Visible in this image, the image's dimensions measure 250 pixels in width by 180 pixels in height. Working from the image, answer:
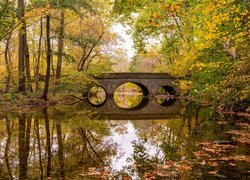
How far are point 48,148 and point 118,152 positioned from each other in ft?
5.48

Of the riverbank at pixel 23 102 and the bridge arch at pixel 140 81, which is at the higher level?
the bridge arch at pixel 140 81

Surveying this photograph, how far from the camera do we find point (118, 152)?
743 centimetres

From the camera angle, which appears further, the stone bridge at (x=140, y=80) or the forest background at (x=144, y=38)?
the stone bridge at (x=140, y=80)

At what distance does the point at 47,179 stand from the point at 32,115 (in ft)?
27.9

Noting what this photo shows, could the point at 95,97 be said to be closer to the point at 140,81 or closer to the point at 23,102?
the point at 140,81

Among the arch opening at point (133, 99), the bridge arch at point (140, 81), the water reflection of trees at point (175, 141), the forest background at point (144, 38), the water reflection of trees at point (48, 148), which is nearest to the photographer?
the water reflection of trees at point (48, 148)

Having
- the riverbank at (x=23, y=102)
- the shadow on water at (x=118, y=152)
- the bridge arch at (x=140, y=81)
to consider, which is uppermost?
the bridge arch at (x=140, y=81)

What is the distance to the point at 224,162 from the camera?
6.10 metres

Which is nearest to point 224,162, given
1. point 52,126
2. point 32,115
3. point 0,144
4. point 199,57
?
point 0,144

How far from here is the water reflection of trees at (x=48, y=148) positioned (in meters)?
5.66

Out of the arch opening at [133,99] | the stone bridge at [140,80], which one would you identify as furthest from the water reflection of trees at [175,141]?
the stone bridge at [140,80]

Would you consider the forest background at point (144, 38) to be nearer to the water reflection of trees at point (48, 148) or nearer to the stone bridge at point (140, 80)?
the stone bridge at point (140, 80)

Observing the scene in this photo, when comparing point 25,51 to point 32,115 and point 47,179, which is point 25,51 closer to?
point 32,115

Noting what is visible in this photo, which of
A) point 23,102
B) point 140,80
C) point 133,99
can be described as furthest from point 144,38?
point 133,99
